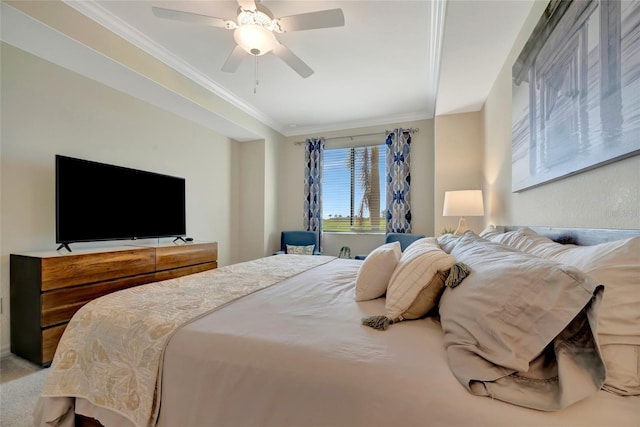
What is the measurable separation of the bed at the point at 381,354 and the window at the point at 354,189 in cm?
310

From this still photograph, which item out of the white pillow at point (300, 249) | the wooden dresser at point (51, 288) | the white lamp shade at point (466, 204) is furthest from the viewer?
the white pillow at point (300, 249)

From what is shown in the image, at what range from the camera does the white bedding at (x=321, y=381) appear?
64 cm

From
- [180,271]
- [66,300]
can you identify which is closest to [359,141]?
[180,271]

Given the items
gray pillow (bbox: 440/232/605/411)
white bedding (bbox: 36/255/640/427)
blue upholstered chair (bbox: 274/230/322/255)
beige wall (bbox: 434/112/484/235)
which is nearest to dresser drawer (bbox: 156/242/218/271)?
blue upholstered chair (bbox: 274/230/322/255)

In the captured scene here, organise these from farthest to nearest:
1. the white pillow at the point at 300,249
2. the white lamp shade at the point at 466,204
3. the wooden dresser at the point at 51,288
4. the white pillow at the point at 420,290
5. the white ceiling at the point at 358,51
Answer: the white pillow at the point at 300,249 < the white lamp shade at the point at 466,204 < the white ceiling at the point at 358,51 < the wooden dresser at the point at 51,288 < the white pillow at the point at 420,290

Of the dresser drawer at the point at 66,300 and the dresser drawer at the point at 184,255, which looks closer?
the dresser drawer at the point at 66,300

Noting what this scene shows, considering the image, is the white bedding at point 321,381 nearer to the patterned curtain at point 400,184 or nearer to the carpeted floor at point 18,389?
the carpeted floor at point 18,389

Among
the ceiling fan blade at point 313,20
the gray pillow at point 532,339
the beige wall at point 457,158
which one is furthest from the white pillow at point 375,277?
the beige wall at point 457,158

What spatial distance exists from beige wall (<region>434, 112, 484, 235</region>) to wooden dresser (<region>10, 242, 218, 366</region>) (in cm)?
366

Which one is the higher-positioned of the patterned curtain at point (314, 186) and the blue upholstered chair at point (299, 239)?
the patterned curtain at point (314, 186)

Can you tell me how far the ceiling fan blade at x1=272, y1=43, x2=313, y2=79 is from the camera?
2.08 m

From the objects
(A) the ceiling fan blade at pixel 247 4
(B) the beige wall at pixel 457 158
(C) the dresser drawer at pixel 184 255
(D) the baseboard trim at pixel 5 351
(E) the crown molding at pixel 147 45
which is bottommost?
(D) the baseboard trim at pixel 5 351

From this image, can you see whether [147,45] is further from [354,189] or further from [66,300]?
[354,189]

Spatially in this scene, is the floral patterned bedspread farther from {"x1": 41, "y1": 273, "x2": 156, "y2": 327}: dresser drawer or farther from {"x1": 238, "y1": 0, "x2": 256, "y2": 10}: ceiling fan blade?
{"x1": 238, "y1": 0, "x2": 256, "y2": 10}: ceiling fan blade
